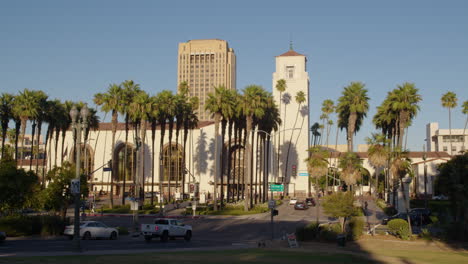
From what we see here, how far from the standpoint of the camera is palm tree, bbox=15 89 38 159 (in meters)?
73.1

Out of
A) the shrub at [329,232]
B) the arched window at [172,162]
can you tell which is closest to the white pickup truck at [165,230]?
the shrub at [329,232]

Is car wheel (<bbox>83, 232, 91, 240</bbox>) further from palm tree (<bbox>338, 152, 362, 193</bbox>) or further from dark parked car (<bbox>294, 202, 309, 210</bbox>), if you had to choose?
dark parked car (<bbox>294, 202, 309, 210</bbox>)

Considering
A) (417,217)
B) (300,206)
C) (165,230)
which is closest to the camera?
(165,230)

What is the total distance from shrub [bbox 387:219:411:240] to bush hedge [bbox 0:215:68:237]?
998 inches

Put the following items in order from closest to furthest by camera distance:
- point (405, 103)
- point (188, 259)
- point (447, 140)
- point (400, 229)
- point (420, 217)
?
point (188, 259) < point (400, 229) < point (420, 217) < point (405, 103) < point (447, 140)

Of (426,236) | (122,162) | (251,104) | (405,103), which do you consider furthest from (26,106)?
(426,236)

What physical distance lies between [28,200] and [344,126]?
5789cm

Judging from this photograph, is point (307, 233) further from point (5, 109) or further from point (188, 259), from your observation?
point (5, 109)

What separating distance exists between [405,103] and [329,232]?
3491 cm

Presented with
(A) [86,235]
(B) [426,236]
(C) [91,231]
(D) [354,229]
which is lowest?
(A) [86,235]

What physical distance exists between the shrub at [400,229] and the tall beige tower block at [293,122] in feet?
225

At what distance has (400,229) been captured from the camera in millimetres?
36500

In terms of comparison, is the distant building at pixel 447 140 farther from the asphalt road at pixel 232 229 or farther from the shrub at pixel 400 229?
the shrub at pixel 400 229

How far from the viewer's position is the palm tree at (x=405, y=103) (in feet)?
211
